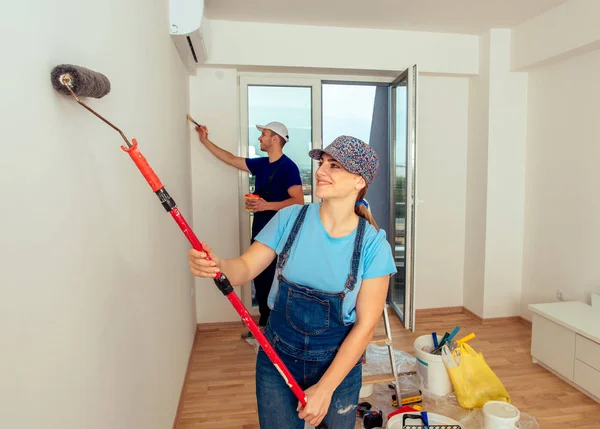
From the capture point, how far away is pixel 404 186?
→ 3375 mm

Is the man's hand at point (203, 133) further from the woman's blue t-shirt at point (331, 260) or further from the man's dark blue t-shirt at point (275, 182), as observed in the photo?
the woman's blue t-shirt at point (331, 260)

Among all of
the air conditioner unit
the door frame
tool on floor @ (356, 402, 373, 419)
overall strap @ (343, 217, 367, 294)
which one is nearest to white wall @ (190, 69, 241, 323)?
the door frame

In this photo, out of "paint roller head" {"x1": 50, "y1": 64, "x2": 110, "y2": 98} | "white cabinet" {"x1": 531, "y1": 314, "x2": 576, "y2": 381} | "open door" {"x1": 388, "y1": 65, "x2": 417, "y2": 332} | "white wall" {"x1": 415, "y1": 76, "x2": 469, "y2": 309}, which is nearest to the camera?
"paint roller head" {"x1": 50, "y1": 64, "x2": 110, "y2": 98}

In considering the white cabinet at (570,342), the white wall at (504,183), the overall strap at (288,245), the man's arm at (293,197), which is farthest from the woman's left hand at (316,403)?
the white wall at (504,183)

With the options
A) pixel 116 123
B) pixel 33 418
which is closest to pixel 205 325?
pixel 116 123

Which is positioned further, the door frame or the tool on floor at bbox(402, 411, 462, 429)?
the door frame

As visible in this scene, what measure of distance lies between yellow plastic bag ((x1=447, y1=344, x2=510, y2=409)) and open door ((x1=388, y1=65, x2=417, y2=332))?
1.01m

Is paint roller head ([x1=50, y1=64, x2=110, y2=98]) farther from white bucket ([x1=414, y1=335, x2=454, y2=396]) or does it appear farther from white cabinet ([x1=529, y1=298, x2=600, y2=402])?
white cabinet ([x1=529, y1=298, x2=600, y2=402])

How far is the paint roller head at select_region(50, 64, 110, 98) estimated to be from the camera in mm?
799

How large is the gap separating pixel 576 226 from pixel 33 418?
3411 millimetres

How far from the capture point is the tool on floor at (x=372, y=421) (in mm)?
2127

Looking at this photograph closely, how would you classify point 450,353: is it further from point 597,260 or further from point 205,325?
point 205,325

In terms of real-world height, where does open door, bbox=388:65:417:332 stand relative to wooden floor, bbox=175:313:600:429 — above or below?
above

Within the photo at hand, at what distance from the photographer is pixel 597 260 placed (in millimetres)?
2840
